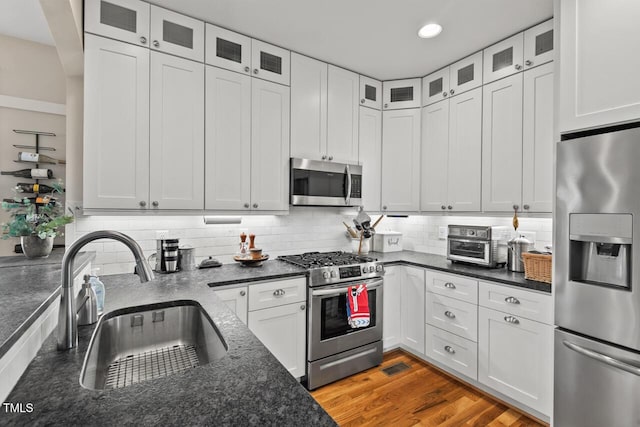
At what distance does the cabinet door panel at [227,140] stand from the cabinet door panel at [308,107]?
45 centimetres

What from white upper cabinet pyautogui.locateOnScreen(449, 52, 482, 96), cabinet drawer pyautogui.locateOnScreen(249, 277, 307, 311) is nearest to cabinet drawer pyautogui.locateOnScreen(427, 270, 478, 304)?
cabinet drawer pyautogui.locateOnScreen(249, 277, 307, 311)

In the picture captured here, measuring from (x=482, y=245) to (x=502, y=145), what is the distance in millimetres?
842

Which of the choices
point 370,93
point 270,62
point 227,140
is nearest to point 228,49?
point 270,62

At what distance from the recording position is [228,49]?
2541 millimetres

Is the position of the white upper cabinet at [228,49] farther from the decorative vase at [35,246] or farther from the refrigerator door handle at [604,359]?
the refrigerator door handle at [604,359]

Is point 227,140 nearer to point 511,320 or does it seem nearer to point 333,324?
point 333,324

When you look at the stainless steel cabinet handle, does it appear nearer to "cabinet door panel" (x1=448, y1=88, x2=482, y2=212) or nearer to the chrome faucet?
"cabinet door panel" (x1=448, y1=88, x2=482, y2=212)

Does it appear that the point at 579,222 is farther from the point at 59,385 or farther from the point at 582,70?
the point at 59,385

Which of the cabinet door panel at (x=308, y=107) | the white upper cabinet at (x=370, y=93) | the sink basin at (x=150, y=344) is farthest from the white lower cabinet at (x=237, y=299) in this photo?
the white upper cabinet at (x=370, y=93)

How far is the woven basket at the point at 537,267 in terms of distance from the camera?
7.01 feet

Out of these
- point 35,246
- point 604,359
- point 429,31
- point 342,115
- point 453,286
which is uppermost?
point 429,31

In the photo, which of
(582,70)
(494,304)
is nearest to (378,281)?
(494,304)

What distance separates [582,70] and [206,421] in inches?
89.5

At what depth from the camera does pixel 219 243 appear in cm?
281
